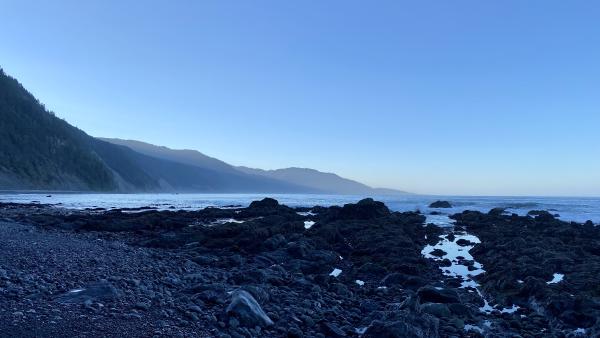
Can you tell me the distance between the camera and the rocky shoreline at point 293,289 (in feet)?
28.0

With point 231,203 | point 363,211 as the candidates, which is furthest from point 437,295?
point 231,203

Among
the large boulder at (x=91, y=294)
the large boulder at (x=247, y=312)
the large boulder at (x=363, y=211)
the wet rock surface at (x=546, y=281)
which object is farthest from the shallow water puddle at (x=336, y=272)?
the large boulder at (x=363, y=211)

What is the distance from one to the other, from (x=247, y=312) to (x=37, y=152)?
386 ft

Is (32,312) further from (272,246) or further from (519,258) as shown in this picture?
(519,258)

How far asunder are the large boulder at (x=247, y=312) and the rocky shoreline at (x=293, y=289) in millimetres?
29

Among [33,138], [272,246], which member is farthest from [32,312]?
[33,138]

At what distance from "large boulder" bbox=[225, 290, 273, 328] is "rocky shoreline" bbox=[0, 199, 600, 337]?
0.03 metres

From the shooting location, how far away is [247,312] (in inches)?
368

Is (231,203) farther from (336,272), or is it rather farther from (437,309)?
(437,309)

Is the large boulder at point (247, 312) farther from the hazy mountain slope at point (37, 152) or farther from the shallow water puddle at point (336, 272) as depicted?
the hazy mountain slope at point (37, 152)

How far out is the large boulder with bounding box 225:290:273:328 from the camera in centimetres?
918

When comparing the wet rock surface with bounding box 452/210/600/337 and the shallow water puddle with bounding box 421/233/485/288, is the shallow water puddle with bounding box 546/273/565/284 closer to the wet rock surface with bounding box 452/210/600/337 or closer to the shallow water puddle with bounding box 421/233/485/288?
the wet rock surface with bounding box 452/210/600/337

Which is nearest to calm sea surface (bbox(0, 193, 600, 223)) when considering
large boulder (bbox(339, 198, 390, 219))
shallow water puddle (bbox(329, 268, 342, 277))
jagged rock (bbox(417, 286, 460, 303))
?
large boulder (bbox(339, 198, 390, 219))

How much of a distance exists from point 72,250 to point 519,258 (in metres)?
17.6
